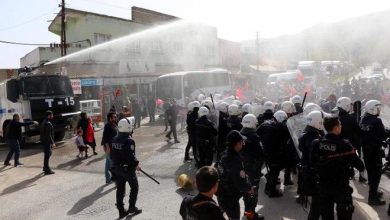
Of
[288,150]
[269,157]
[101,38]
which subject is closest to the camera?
[269,157]

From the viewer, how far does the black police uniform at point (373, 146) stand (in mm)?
6305

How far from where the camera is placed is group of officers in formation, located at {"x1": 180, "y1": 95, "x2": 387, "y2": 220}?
4.53 meters

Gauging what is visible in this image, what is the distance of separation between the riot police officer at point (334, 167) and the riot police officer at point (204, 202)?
1842 mm

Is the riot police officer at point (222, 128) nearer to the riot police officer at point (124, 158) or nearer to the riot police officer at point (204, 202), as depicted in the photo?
the riot police officer at point (124, 158)

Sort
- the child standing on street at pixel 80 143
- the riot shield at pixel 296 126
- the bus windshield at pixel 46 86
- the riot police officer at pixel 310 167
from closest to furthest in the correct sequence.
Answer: the riot police officer at pixel 310 167, the riot shield at pixel 296 126, the child standing on street at pixel 80 143, the bus windshield at pixel 46 86

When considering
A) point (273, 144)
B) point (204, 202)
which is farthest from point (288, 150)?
point (204, 202)

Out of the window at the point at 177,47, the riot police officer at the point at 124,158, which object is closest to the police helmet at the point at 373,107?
the riot police officer at the point at 124,158

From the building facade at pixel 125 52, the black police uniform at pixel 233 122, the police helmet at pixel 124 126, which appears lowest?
the black police uniform at pixel 233 122

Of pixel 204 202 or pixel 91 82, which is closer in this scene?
pixel 204 202

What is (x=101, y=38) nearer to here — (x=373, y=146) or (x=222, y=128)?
(x=222, y=128)

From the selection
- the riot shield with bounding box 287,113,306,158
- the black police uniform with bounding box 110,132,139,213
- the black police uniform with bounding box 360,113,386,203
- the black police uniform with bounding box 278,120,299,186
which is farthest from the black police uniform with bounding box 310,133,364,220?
the black police uniform with bounding box 110,132,139,213

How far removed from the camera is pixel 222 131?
950 centimetres

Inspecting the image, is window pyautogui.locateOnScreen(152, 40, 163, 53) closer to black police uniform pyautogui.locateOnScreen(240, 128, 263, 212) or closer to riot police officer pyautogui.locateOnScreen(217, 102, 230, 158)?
riot police officer pyautogui.locateOnScreen(217, 102, 230, 158)

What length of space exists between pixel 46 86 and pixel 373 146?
42.0ft
